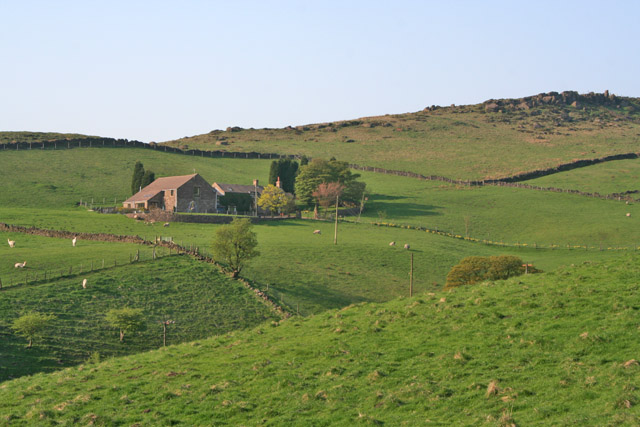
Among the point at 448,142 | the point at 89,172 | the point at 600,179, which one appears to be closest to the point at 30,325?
the point at 89,172

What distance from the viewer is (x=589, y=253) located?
212 feet

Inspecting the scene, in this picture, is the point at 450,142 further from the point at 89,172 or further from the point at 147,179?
the point at 89,172

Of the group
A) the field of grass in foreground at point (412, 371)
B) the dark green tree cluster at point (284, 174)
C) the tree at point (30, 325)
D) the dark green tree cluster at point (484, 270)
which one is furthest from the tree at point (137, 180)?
the field of grass in foreground at point (412, 371)

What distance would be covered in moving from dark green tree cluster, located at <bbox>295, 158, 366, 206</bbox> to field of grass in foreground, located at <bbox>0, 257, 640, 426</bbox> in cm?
6783

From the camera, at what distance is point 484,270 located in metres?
42.7

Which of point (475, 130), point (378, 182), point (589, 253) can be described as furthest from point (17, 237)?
point (475, 130)

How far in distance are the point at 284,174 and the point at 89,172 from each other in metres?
33.9

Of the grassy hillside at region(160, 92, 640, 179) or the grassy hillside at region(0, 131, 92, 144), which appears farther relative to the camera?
the grassy hillside at region(160, 92, 640, 179)

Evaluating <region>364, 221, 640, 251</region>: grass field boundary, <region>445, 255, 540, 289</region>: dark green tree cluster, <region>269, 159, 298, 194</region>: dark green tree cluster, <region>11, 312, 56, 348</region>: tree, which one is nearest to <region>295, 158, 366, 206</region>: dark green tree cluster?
<region>269, 159, 298, 194</region>: dark green tree cluster

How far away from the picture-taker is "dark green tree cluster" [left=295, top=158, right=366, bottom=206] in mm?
94562

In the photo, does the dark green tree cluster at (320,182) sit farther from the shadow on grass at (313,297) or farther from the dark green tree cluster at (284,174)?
the shadow on grass at (313,297)

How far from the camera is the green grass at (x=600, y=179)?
104 metres

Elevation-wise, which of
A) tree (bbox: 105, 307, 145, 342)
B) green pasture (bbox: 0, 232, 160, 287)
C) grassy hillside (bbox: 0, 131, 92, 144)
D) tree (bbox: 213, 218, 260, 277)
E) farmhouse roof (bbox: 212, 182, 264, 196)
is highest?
grassy hillside (bbox: 0, 131, 92, 144)

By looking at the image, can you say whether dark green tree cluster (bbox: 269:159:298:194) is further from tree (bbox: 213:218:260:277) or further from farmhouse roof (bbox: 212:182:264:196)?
tree (bbox: 213:218:260:277)
